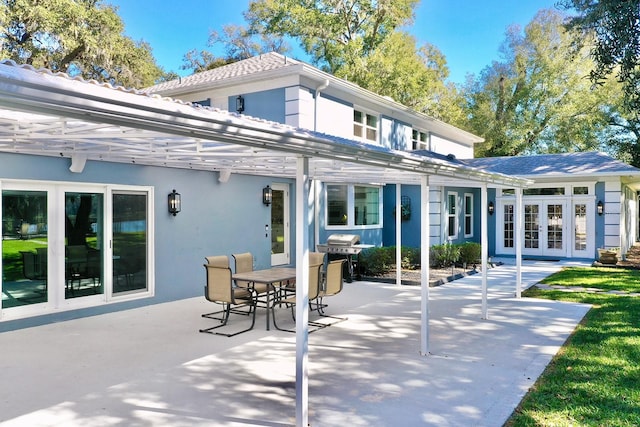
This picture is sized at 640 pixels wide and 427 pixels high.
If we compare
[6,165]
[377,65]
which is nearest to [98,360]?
[6,165]

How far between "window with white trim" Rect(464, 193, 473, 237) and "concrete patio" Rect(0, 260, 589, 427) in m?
10.2

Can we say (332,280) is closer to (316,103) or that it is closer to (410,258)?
(316,103)

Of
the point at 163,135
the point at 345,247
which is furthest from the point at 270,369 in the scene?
the point at 345,247

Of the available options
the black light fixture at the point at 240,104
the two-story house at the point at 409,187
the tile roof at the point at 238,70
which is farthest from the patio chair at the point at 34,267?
the tile roof at the point at 238,70

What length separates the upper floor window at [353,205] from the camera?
14.1m

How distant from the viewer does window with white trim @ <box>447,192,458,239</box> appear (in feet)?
57.0

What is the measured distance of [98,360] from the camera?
5.80 meters

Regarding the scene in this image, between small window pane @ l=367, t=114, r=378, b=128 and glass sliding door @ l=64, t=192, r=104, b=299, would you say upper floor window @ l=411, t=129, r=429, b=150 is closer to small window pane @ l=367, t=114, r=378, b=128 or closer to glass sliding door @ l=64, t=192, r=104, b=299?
small window pane @ l=367, t=114, r=378, b=128

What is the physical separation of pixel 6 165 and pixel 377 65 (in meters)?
18.3

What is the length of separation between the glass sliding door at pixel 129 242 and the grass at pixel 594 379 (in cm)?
692

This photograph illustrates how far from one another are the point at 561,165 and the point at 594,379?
1404cm

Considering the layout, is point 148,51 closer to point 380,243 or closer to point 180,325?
point 380,243

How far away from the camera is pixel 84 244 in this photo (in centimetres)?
821

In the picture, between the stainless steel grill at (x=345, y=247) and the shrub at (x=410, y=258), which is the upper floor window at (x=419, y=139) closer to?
the shrub at (x=410, y=258)
